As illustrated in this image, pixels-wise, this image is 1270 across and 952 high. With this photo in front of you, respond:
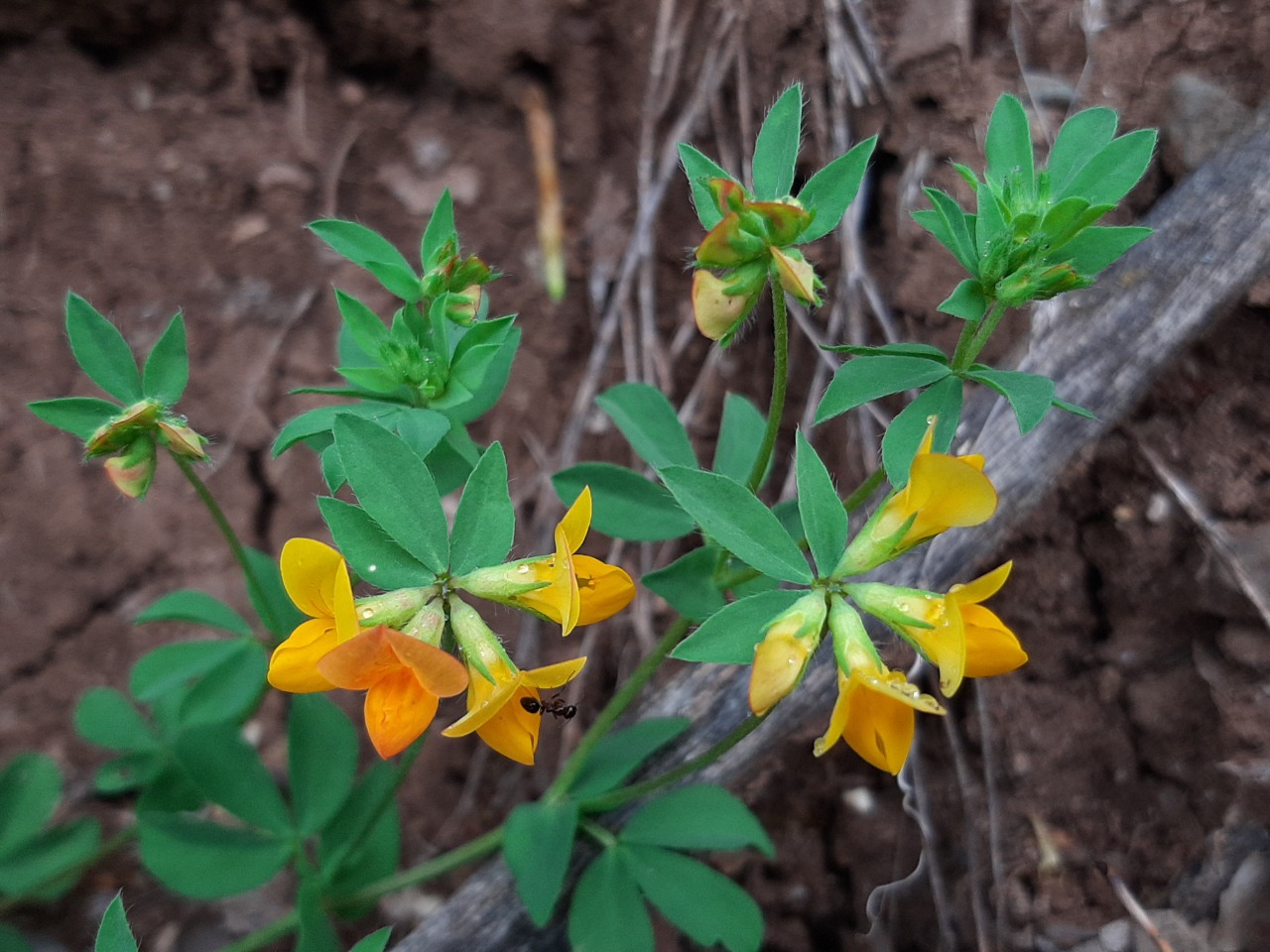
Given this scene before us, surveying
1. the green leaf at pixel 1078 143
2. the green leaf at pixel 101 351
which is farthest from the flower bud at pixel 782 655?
the green leaf at pixel 101 351

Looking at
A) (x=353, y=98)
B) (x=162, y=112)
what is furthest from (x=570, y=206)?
(x=162, y=112)

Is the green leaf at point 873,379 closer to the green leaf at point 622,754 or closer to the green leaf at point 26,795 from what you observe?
the green leaf at point 622,754

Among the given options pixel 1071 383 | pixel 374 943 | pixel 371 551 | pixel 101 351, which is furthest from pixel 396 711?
pixel 1071 383

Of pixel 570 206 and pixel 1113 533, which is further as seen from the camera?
pixel 570 206

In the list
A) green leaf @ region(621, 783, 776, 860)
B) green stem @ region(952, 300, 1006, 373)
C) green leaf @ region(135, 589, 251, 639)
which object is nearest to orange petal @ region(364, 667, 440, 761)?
green leaf @ region(621, 783, 776, 860)

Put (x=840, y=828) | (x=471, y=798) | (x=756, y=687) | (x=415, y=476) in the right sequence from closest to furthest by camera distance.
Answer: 1. (x=756, y=687)
2. (x=415, y=476)
3. (x=840, y=828)
4. (x=471, y=798)

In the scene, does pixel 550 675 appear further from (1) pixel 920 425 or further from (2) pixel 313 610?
(1) pixel 920 425

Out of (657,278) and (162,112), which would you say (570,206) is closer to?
(657,278)
